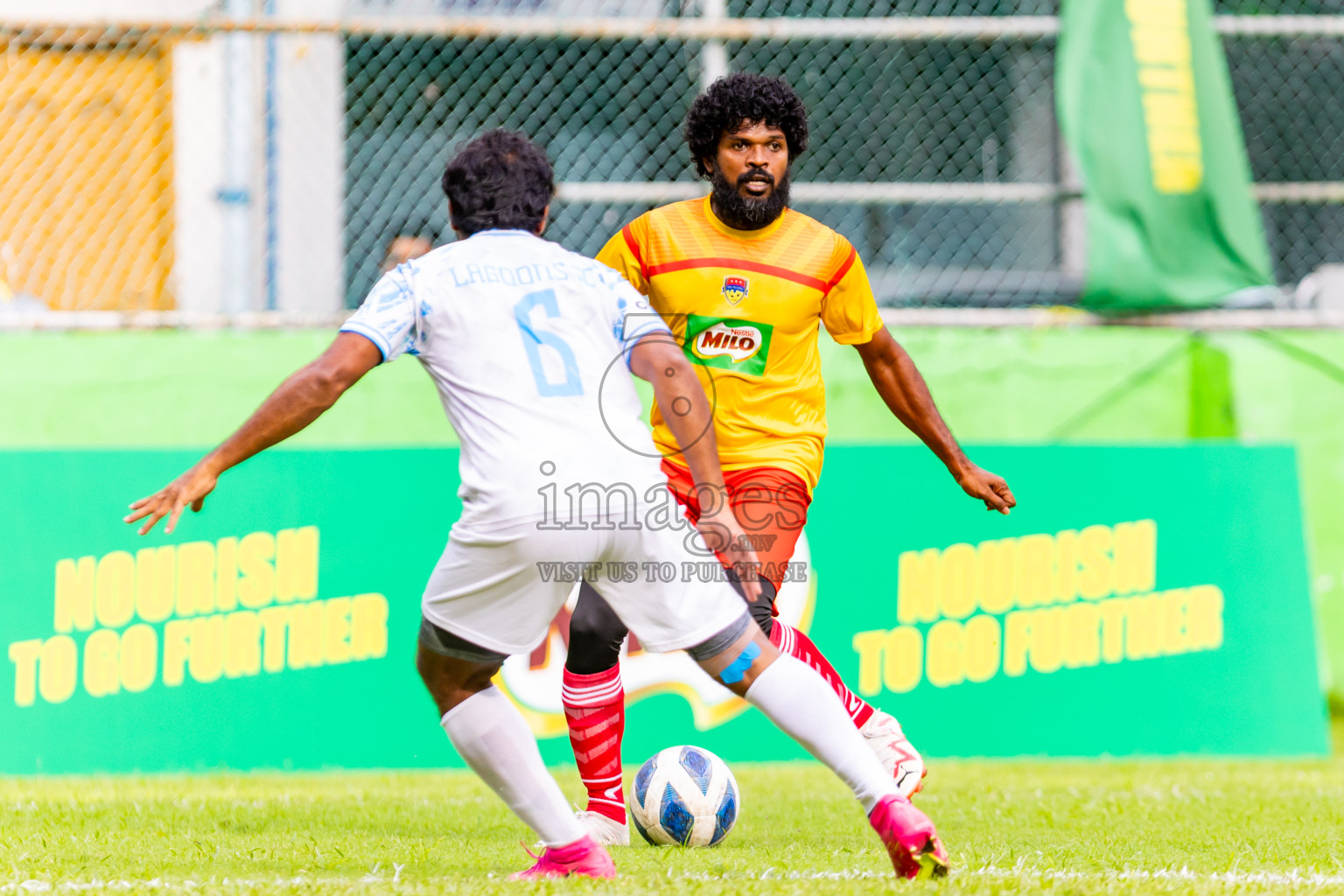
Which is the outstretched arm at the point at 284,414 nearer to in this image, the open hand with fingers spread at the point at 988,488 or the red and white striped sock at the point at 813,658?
the red and white striped sock at the point at 813,658

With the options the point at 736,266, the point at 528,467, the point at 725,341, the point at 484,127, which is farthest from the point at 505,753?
the point at 484,127

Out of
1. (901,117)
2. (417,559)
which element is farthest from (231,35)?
(901,117)

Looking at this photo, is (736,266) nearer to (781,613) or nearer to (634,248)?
(634,248)

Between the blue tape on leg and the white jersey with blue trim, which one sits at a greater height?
the white jersey with blue trim

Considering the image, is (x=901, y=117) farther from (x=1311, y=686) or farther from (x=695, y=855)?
(x=695, y=855)

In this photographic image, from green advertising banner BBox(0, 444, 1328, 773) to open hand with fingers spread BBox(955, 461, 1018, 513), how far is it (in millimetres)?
2176

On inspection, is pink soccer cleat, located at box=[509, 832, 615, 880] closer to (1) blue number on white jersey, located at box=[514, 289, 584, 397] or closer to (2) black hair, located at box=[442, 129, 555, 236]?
(1) blue number on white jersey, located at box=[514, 289, 584, 397]

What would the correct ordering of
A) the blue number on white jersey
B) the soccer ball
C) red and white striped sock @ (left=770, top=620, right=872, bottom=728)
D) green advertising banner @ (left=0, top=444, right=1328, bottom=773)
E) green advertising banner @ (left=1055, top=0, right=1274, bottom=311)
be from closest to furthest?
the blue number on white jersey, the soccer ball, red and white striped sock @ (left=770, top=620, right=872, bottom=728), green advertising banner @ (left=0, top=444, right=1328, bottom=773), green advertising banner @ (left=1055, top=0, right=1274, bottom=311)

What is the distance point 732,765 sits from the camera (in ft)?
20.9

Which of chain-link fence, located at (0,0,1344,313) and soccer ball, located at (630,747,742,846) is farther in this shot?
chain-link fence, located at (0,0,1344,313)

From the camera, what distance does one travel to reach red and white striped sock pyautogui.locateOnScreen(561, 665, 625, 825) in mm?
4480

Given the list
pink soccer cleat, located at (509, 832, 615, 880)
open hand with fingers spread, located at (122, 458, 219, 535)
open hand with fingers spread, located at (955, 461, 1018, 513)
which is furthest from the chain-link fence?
pink soccer cleat, located at (509, 832, 615, 880)

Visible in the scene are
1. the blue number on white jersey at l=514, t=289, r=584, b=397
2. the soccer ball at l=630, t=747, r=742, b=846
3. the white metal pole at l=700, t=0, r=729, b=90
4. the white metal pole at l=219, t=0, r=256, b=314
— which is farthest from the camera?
the white metal pole at l=700, t=0, r=729, b=90

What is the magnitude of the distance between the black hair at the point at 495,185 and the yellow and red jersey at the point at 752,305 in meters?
0.96
